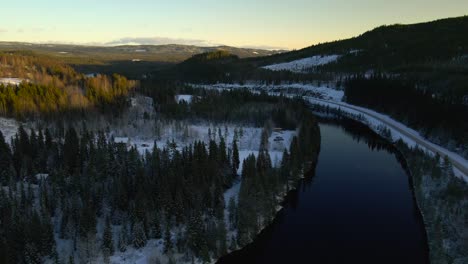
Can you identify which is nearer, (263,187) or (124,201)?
(124,201)

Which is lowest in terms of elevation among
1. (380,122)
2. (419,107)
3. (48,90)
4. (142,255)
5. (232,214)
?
(142,255)

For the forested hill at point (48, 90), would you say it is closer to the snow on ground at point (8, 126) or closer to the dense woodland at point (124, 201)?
the snow on ground at point (8, 126)

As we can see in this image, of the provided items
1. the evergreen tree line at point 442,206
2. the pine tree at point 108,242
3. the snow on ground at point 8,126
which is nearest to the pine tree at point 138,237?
the pine tree at point 108,242

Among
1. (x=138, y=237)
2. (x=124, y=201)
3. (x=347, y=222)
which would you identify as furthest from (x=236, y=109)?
(x=138, y=237)

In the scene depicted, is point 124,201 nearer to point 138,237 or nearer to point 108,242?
point 138,237

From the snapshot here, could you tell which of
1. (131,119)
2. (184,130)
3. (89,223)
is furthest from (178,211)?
(131,119)

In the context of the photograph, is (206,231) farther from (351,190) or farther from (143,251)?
(351,190)
